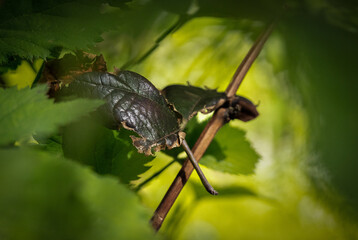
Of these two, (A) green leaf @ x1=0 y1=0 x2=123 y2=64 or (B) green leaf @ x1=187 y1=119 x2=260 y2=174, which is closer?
(A) green leaf @ x1=0 y1=0 x2=123 y2=64

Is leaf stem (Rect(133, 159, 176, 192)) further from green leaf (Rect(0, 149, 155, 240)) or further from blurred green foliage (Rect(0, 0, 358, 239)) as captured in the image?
green leaf (Rect(0, 149, 155, 240))

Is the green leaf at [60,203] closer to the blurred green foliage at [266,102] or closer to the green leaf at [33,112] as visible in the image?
the green leaf at [33,112]

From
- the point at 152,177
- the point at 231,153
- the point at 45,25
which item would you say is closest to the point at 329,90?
the point at 231,153

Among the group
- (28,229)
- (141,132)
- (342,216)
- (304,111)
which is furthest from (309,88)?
(28,229)

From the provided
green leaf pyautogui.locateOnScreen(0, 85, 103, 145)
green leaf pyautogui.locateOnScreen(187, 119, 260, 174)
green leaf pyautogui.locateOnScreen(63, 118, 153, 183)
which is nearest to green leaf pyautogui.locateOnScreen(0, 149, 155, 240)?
green leaf pyautogui.locateOnScreen(0, 85, 103, 145)

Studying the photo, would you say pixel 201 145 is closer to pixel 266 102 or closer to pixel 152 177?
pixel 152 177

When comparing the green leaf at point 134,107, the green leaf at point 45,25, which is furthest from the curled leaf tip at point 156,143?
the green leaf at point 45,25

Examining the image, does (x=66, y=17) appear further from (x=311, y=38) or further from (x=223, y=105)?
(x=311, y=38)
